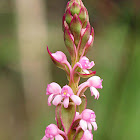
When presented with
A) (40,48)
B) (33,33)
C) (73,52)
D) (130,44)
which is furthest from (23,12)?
(73,52)

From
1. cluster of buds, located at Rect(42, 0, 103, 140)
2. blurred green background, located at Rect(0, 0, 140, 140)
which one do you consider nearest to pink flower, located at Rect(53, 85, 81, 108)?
cluster of buds, located at Rect(42, 0, 103, 140)

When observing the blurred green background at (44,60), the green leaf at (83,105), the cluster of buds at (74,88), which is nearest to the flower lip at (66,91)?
the cluster of buds at (74,88)

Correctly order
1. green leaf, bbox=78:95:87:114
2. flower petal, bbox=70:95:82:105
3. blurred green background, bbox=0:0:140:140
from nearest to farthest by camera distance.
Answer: flower petal, bbox=70:95:82:105 < green leaf, bbox=78:95:87:114 < blurred green background, bbox=0:0:140:140

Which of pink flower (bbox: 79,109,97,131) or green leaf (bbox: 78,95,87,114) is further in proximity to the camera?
green leaf (bbox: 78,95,87,114)

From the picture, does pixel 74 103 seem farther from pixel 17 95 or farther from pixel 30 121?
pixel 17 95

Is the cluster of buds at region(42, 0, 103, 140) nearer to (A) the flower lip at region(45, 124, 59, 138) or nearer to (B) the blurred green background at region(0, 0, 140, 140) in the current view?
(A) the flower lip at region(45, 124, 59, 138)

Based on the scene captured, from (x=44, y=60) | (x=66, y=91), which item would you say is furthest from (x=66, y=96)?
(x=44, y=60)
